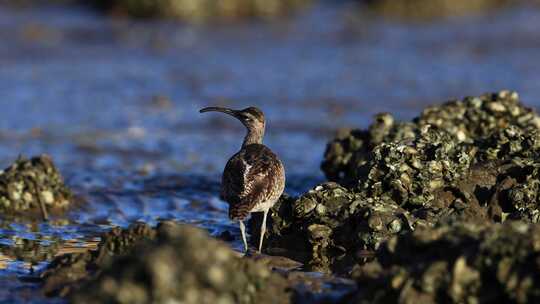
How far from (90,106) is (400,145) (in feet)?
31.8

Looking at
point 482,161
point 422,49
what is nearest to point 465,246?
point 482,161

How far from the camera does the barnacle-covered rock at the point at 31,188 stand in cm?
1030

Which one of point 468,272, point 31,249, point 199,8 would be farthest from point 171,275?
point 199,8

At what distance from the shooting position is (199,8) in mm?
27250

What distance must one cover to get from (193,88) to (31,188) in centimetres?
904

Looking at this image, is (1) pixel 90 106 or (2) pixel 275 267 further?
(1) pixel 90 106

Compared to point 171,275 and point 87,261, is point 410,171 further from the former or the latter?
point 171,275

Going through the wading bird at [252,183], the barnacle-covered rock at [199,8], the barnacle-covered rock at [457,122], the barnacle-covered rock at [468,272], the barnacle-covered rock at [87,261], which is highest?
the barnacle-covered rock at [199,8]

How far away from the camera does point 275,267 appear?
7473 millimetres

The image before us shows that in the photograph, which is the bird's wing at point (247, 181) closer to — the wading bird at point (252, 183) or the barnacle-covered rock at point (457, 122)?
the wading bird at point (252, 183)

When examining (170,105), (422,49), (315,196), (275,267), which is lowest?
(275,267)

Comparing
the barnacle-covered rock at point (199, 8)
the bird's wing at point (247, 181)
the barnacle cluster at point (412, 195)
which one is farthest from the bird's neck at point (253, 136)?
the barnacle-covered rock at point (199, 8)

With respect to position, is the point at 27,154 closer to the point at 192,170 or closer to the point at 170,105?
the point at 192,170

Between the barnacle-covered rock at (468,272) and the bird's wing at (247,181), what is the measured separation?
6.96 feet
